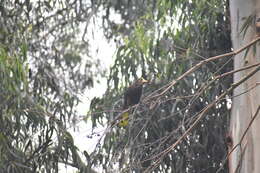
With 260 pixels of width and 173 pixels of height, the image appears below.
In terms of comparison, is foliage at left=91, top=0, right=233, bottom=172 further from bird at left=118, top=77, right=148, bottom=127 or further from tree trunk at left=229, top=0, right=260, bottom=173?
tree trunk at left=229, top=0, right=260, bottom=173

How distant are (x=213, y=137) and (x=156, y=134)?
1.07 ft

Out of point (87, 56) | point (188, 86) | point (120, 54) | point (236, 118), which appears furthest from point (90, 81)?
point (236, 118)

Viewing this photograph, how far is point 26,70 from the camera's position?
405cm

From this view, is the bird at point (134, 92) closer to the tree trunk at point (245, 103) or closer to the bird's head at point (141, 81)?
the bird's head at point (141, 81)

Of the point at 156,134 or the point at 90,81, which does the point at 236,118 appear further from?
the point at 90,81

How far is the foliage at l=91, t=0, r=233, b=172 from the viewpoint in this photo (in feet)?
11.6

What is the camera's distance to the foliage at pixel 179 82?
3.53 metres

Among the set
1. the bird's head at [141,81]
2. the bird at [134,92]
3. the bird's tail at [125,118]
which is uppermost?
the bird's head at [141,81]

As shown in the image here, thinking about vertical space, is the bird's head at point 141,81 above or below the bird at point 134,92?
above

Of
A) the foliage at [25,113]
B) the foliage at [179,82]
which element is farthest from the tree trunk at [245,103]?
the foliage at [25,113]

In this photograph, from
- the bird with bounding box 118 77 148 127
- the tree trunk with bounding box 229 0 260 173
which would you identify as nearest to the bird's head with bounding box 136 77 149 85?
the bird with bounding box 118 77 148 127

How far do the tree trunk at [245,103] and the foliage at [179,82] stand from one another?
1.27 feet

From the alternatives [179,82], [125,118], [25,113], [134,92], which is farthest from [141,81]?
[125,118]

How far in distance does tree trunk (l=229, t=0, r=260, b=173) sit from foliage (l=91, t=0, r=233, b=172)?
386 millimetres
